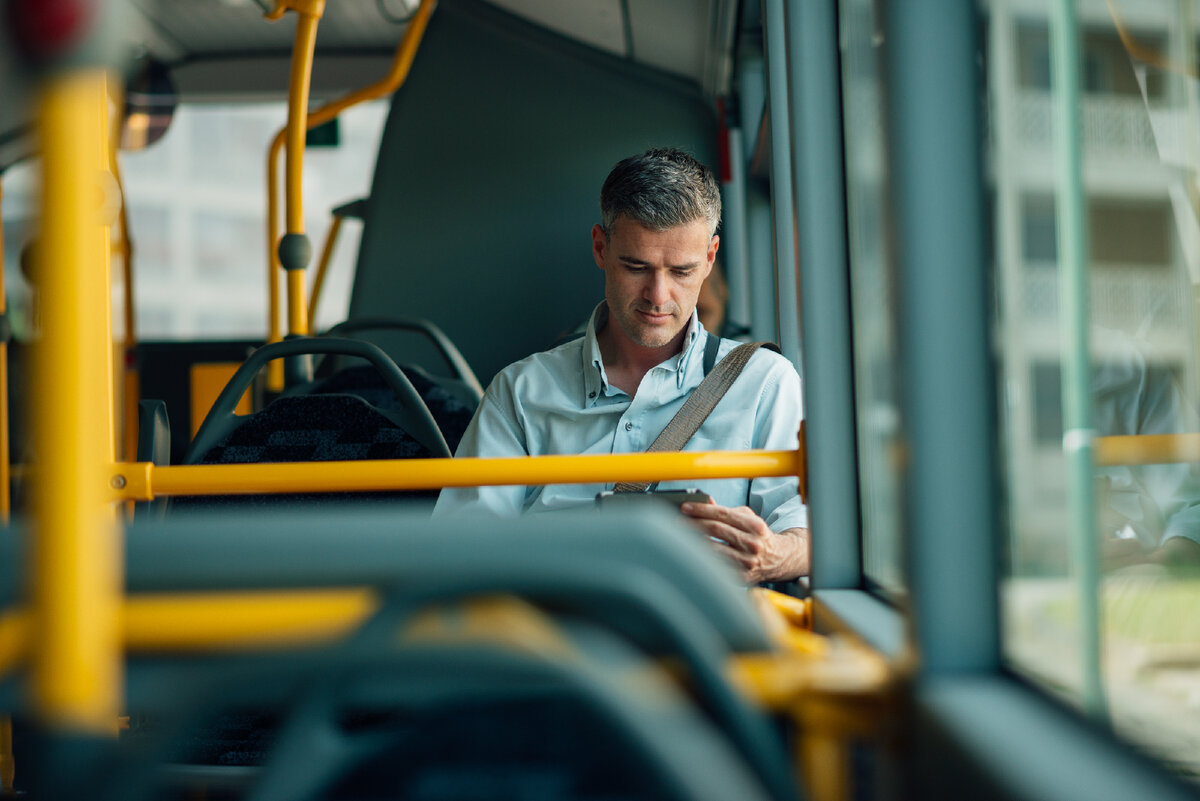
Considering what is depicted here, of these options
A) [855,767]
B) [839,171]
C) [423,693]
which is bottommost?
[855,767]

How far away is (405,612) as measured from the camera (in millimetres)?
376

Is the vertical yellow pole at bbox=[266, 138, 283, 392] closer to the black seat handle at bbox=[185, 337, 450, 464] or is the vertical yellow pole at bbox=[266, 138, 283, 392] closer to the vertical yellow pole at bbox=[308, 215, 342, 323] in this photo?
the black seat handle at bbox=[185, 337, 450, 464]

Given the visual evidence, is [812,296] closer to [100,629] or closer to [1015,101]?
[1015,101]

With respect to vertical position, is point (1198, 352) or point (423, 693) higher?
point (1198, 352)

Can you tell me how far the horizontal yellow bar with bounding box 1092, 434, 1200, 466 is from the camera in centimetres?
62

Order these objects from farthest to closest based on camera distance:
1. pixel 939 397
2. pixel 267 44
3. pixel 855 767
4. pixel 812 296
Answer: pixel 267 44, pixel 812 296, pixel 855 767, pixel 939 397

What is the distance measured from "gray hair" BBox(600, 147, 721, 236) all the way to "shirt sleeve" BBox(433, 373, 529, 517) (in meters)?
0.37

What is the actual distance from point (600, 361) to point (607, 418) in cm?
11

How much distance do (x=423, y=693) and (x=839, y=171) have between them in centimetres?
89

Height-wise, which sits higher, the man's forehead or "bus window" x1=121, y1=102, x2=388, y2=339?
"bus window" x1=121, y1=102, x2=388, y2=339

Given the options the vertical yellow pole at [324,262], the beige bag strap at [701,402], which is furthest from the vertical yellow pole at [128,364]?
the beige bag strap at [701,402]

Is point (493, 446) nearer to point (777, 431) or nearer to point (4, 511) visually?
point (777, 431)

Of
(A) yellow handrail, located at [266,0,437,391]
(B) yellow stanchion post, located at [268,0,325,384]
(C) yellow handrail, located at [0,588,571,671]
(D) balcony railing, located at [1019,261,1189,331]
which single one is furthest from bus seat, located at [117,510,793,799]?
(A) yellow handrail, located at [266,0,437,391]

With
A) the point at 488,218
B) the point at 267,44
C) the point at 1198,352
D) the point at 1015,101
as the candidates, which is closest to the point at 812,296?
the point at 1015,101
